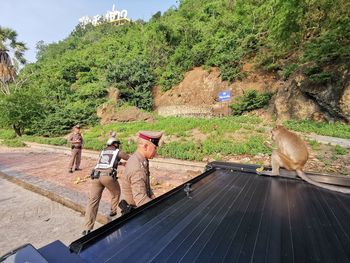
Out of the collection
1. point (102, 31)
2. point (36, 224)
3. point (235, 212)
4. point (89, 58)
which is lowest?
point (36, 224)

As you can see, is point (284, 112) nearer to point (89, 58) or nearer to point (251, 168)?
point (251, 168)

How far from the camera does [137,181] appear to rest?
241 centimetres

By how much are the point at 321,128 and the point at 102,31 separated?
180 feet

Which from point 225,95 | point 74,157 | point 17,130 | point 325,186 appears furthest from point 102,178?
point 17,130

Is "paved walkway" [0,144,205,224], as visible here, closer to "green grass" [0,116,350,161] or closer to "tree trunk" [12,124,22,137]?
"green grass" [0,116,350,161]

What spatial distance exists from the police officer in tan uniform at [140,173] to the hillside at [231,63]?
31.7 ft

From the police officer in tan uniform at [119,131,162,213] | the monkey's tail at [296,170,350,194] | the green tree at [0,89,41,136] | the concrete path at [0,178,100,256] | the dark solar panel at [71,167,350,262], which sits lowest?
the concrete path at [0,178,100,256]

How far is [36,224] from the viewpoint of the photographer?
401cm

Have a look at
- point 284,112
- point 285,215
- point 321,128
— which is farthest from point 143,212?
point 284,112

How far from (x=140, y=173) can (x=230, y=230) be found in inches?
44.4

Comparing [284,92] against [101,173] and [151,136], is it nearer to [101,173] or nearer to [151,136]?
[101,173]

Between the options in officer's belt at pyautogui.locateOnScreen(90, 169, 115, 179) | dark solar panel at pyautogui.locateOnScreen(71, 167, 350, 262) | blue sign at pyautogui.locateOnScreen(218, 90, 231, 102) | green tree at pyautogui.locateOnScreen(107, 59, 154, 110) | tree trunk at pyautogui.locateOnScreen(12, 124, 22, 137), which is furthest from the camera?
green tree at pyautogui.locateOnScreen(107, 59, 154, 110)

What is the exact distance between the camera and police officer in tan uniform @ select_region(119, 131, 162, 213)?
2.40m

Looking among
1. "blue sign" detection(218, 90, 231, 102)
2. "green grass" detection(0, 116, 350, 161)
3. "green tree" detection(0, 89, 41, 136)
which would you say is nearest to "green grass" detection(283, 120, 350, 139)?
"green grass" detection(0, 116, 350, 161)
